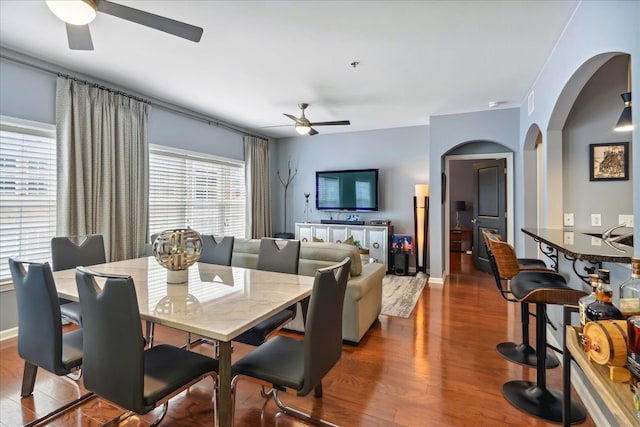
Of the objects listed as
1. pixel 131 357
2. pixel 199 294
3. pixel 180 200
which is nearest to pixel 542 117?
pixel 199 294

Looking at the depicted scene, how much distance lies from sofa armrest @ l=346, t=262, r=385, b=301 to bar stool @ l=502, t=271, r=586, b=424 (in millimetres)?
1168

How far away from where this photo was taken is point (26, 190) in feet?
10.3

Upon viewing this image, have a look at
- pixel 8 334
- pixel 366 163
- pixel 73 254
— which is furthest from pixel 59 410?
pixel 366 163

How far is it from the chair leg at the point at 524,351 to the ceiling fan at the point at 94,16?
308cm

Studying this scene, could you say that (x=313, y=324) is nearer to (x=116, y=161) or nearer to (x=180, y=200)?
(x=116, y=161)

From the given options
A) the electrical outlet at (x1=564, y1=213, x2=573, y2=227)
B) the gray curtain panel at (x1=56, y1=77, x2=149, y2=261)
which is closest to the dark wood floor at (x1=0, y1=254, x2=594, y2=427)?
the electrical outlet at (x1=564, y1=213, x2=573, y2=227)

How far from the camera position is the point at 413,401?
6.72 feet

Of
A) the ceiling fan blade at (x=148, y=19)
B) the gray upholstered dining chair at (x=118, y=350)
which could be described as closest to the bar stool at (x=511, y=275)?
the gray upholstered dining chair at (x=118, y=350)

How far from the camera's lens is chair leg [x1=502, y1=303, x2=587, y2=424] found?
1895mm

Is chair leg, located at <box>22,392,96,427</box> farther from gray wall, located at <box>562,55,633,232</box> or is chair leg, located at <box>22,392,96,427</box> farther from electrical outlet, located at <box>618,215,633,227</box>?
electrical outlet, located at <box>618,215,633,227</box>

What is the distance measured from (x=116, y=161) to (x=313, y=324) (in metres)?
3.53

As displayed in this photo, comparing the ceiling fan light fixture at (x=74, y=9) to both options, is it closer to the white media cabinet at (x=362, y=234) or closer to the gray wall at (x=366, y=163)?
the white media cabinet at (x=362, y=234)

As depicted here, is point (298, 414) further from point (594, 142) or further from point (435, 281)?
point (435, 281)

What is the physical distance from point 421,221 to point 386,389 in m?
3.97
